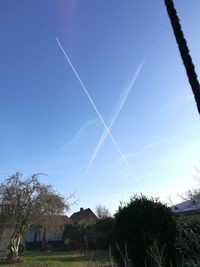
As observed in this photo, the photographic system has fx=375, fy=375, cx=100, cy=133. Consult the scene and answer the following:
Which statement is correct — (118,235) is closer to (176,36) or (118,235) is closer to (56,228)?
(176,36)

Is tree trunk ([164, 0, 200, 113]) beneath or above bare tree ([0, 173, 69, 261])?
beneath

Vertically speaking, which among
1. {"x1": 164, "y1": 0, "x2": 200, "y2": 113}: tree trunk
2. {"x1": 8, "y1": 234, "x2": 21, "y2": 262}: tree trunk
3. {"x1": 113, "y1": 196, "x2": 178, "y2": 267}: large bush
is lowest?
{"x1": 113, "y1": 196, "x2": 178, "y2": 267}: large bush

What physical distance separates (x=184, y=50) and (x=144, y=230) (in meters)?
7.97

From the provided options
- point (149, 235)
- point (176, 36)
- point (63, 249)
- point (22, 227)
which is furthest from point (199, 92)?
point (63, 249)

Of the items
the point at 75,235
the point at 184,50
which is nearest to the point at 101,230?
the point at 75,235

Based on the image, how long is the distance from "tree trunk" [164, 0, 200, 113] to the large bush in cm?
729

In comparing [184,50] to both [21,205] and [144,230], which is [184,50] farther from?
[21,205]

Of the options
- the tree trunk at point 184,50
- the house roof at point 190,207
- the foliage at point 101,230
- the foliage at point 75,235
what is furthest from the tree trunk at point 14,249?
the tree trunk at point 184,50

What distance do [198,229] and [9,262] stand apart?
19062 mm

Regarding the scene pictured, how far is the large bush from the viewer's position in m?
14.5

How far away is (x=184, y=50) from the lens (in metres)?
9.53

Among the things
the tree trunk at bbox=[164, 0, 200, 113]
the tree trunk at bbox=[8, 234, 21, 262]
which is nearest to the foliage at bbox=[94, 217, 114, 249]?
the tree trunk at bbox=[8, 234, 21, 262]

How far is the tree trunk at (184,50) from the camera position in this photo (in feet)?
29.5

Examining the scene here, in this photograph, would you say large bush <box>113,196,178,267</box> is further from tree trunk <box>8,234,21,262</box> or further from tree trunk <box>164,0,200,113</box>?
tree trunk <box>8,234,21,262</box>
